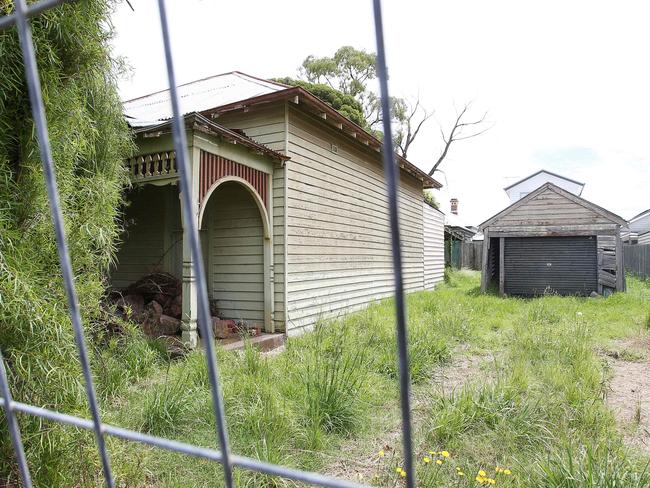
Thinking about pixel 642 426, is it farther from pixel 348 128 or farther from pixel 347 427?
pixel 348 128

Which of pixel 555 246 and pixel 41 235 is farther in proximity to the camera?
pixel 555 246

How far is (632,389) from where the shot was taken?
13.2 feet

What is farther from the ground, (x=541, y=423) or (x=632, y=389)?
(x=541, y=423)

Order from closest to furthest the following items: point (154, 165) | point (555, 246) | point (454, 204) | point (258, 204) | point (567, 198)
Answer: point (154, 165) < point (258, 204) < point (567, 198) < point (555, 246) < point (454, 204)

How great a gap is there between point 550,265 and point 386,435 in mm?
9621

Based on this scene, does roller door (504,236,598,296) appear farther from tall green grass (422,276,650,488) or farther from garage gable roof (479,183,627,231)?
tall green grass (422,276,650,488)

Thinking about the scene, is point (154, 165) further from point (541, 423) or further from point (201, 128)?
point (541, 423)

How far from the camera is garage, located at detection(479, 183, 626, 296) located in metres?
10.3

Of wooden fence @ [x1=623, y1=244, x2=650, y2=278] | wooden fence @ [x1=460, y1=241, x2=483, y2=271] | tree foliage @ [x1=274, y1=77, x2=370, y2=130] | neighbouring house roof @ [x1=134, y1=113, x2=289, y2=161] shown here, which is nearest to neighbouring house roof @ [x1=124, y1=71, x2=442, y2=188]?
neighbouring house roof @ [x1=134, y1=113, x2=289, y2=161]

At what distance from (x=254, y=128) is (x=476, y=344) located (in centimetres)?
444

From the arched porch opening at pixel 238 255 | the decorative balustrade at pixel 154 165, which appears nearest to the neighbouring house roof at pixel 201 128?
the decorative balustrade at pixel 154 165

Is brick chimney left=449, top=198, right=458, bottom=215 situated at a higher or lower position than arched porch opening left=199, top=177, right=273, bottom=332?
higher

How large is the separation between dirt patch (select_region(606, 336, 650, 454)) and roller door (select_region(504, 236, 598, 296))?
511 cm

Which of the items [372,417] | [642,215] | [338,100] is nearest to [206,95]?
[372,417]
